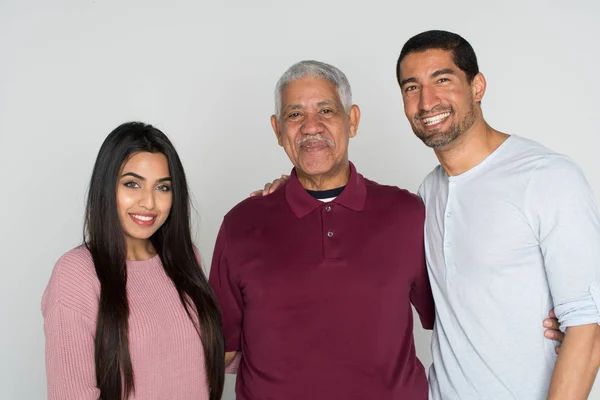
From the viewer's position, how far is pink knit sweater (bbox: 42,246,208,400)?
1810 mm

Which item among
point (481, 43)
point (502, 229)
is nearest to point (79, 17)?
point (481, 43)

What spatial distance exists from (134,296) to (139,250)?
0.21 metres

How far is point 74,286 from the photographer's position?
6.16 ft

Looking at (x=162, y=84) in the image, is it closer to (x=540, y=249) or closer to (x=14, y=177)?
(x=14, y=177)

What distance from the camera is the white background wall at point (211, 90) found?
3209 millimetres

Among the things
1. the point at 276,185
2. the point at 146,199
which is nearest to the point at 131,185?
the point at 146,199

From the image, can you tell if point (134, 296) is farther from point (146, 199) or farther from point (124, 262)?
point (146, 199)

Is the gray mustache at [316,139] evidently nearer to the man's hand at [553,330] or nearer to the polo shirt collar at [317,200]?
the polo shirt collar at [317,200]

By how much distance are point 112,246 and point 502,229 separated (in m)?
1.23

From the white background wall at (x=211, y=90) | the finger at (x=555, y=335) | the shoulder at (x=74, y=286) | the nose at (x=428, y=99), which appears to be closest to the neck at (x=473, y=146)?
the nose at (x=428, y=99)

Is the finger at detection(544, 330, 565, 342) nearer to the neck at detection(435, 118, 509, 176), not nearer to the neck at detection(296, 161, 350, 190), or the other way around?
the neck at detection(435, 118, 509, 176)

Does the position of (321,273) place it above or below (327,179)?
below

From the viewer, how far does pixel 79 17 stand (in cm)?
330

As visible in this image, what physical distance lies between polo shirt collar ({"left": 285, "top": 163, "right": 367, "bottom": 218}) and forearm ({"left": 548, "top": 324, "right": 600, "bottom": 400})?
0.83m
